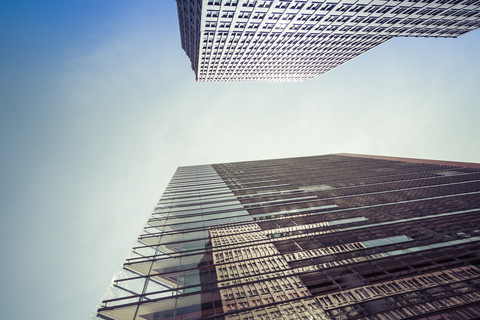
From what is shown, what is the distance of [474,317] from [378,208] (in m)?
14.3

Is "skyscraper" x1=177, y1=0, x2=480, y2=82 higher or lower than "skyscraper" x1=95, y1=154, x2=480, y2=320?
above

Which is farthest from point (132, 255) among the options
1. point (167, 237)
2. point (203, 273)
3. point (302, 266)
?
point (302, 266)

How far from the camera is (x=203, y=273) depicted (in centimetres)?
1377

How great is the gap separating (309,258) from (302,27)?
4522 cm

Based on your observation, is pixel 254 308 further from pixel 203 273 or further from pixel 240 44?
pixel 240 44

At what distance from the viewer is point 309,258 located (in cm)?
1488

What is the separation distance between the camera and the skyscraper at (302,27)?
37.9 meters

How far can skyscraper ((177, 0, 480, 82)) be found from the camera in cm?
3786

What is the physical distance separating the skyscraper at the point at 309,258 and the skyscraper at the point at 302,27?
32471mm

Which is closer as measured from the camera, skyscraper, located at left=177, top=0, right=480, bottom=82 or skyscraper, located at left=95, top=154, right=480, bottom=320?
skyscraper, located at left=95, top=154, right=480, bottom=320

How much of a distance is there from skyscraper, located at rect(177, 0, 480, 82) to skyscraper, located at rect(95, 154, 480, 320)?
32.5 m

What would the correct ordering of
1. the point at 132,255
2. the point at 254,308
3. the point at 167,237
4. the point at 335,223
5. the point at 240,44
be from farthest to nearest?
the point at 240,44 < the point at 335,223 < the point at 167,237 < the point at 132,255 < the point at 254,308

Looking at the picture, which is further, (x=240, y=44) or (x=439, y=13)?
(x=240, y=44)

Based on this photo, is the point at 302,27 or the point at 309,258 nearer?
the point at 309,258
